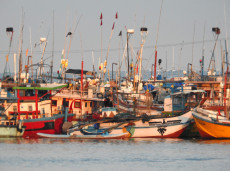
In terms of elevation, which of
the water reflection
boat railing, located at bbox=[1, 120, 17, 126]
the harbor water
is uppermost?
boat railing, located at bbox=[1, 120, 17, 126]

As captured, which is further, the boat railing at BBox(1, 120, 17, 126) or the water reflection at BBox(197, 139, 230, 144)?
the boat railing at BBox(1, 120, 17, 126)

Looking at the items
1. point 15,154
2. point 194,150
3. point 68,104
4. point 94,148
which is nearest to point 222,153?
point 194,150

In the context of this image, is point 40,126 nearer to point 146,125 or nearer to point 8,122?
point 8,122

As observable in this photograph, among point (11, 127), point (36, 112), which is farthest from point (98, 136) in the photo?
point (11, 127)

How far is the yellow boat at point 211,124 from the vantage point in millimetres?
52119

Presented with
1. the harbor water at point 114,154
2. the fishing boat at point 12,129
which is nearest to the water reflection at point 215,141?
the harbor water at point 114,154

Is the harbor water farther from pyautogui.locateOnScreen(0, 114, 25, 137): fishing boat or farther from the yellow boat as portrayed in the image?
pyautogui.locateOnScreen(0, 114, 25, 137): fishing boat

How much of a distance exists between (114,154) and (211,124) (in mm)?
11359

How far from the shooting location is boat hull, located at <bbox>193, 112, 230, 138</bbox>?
52219 millimetres

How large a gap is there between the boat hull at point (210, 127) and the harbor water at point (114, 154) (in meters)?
0.67

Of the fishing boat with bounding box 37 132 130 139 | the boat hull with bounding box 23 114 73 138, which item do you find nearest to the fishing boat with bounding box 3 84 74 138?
the boat hull with bounding box 23 114 73 138

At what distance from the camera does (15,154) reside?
150 ft

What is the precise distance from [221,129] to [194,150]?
586 cm

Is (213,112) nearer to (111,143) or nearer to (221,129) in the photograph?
(221,129)
